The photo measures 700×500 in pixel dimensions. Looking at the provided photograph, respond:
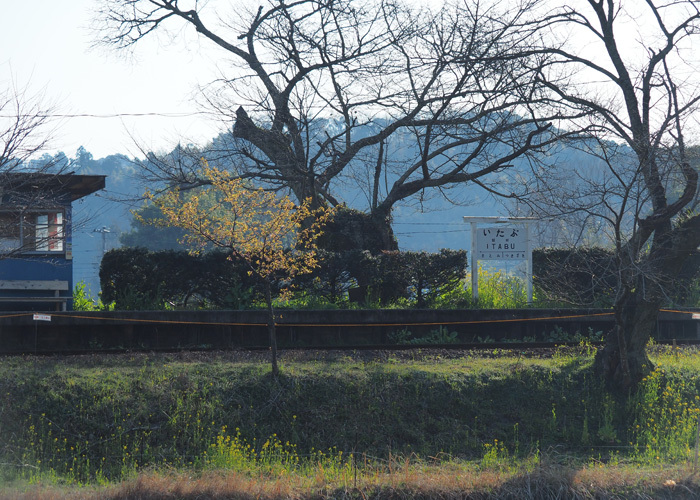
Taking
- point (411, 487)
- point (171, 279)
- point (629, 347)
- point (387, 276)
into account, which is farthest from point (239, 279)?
point (411, 487)

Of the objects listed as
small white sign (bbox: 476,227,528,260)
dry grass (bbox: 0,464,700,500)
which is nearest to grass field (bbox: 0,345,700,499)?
dry grass (bbox: 0,464,700,500)

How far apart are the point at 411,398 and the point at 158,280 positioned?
24.4ft

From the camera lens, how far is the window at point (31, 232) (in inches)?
549

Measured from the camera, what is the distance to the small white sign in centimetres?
1817

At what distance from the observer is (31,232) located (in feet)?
55.3

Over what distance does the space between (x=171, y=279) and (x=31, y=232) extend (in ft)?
11.7

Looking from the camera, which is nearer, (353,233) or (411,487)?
(411,487)

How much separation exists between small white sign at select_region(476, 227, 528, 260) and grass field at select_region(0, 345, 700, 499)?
485 cm

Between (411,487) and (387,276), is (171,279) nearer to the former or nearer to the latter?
(387,276)

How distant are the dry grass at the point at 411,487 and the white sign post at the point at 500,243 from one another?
9.82 meters

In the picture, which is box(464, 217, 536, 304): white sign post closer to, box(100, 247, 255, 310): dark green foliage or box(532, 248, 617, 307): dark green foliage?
box(532, 248, 617, 307): dark green foliage

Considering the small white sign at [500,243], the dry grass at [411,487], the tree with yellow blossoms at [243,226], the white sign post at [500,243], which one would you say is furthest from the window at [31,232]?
the small white sign at [500,243]

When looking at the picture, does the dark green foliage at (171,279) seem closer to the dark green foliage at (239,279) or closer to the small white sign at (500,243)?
the dark green foliage at (239,279)

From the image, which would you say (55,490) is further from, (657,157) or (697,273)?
(697,273)
